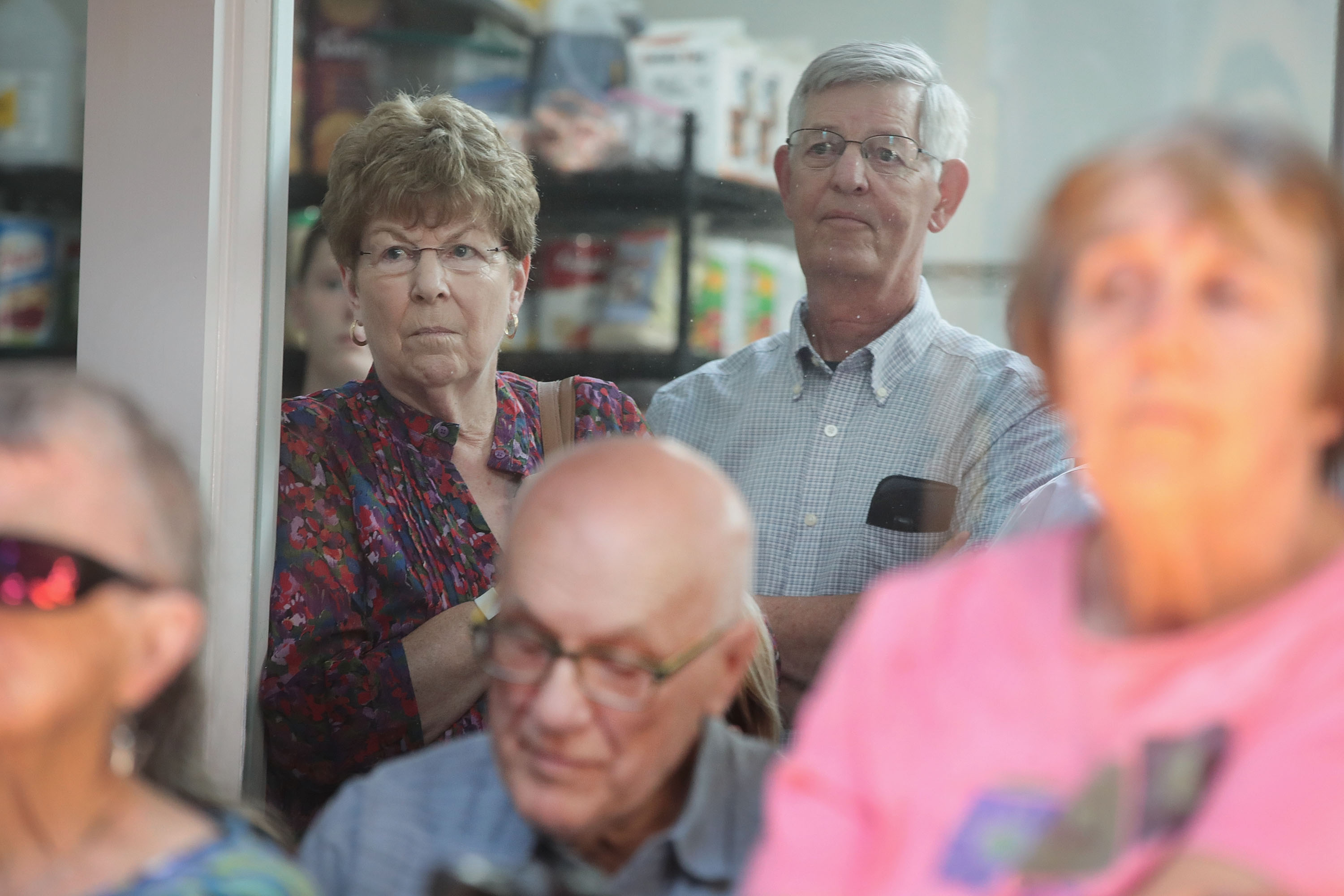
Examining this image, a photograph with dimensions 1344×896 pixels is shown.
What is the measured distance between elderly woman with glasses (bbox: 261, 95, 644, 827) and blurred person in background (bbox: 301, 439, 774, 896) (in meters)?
0.68

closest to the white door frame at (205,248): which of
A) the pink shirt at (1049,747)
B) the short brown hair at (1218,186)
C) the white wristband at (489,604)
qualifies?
the white wristband at (489,604)

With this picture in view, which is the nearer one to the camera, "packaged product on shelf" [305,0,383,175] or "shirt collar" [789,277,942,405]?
"shirt collar" [789,277,942,405]

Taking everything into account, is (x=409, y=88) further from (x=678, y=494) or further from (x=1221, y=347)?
(x=1221, y=347)

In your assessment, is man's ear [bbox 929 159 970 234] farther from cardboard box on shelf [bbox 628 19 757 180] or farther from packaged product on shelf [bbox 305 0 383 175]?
packaged product on shelf [bbox 305 0 383 175]

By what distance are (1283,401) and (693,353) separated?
138 cm

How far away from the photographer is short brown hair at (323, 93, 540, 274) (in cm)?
209

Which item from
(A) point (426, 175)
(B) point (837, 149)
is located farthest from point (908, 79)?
(A) point (426, 175)

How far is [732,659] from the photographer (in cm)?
128

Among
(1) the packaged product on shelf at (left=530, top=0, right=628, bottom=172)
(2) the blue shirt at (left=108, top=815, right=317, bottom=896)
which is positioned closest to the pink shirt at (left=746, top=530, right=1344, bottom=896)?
(2) the blue shirt at (left=108, top=815, right=317, bottom=896)

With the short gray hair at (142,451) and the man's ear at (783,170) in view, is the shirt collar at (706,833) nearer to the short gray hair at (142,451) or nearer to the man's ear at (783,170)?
the short gray hair at (142,451)

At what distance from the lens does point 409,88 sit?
219 centimetres

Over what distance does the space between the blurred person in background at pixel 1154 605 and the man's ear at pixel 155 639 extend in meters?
0.53

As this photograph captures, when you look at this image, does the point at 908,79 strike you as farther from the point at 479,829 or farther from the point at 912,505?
the point at 479,829

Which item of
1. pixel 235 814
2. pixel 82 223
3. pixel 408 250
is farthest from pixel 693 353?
pixel 235 814
